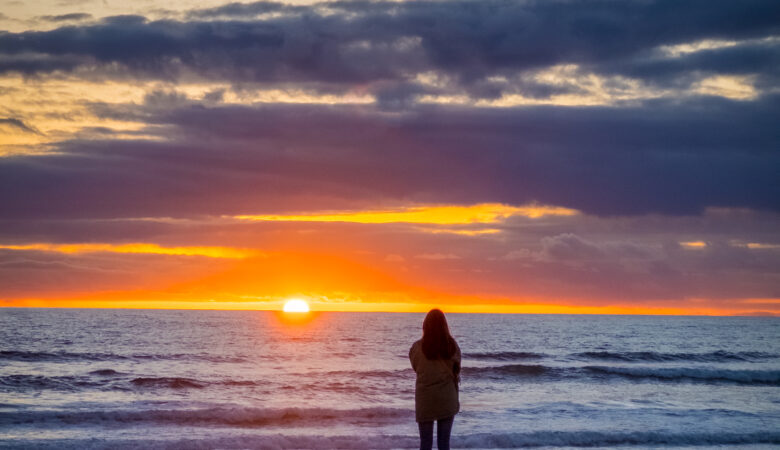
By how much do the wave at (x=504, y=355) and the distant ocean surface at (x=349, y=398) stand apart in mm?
195

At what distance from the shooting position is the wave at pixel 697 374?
32.4m

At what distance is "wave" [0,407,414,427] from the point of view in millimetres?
19906

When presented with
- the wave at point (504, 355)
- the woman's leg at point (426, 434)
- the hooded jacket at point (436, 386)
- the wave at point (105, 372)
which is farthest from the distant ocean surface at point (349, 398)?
the hooded jacket at point (436, 386)

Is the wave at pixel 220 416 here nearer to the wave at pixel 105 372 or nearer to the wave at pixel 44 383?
the wave at pixel 44 383

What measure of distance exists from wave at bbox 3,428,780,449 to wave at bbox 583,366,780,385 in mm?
15559

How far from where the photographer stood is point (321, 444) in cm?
1636

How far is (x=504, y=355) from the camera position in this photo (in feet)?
138

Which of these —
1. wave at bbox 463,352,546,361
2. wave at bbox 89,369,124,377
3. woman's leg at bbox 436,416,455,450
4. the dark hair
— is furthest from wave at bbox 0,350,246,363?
the dark hair

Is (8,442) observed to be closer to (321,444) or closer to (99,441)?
(99,441)

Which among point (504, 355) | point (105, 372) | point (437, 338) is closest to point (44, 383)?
point (105, 372)

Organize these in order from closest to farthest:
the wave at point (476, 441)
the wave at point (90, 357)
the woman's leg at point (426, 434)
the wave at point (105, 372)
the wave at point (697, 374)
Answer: the woman's leg at point (426, 434) → the wave at point (476, 441) → the wave at point (105, 372) → the wave at point (697, 374) → the wave at point (90, 357)

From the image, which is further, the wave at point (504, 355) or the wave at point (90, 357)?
the wave at point (504, 355)

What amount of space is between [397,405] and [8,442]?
11.4 m

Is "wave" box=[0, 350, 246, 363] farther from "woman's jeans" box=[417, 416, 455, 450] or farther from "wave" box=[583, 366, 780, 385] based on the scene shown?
"woman's jeans" box=[417, 416, 455, 450]
